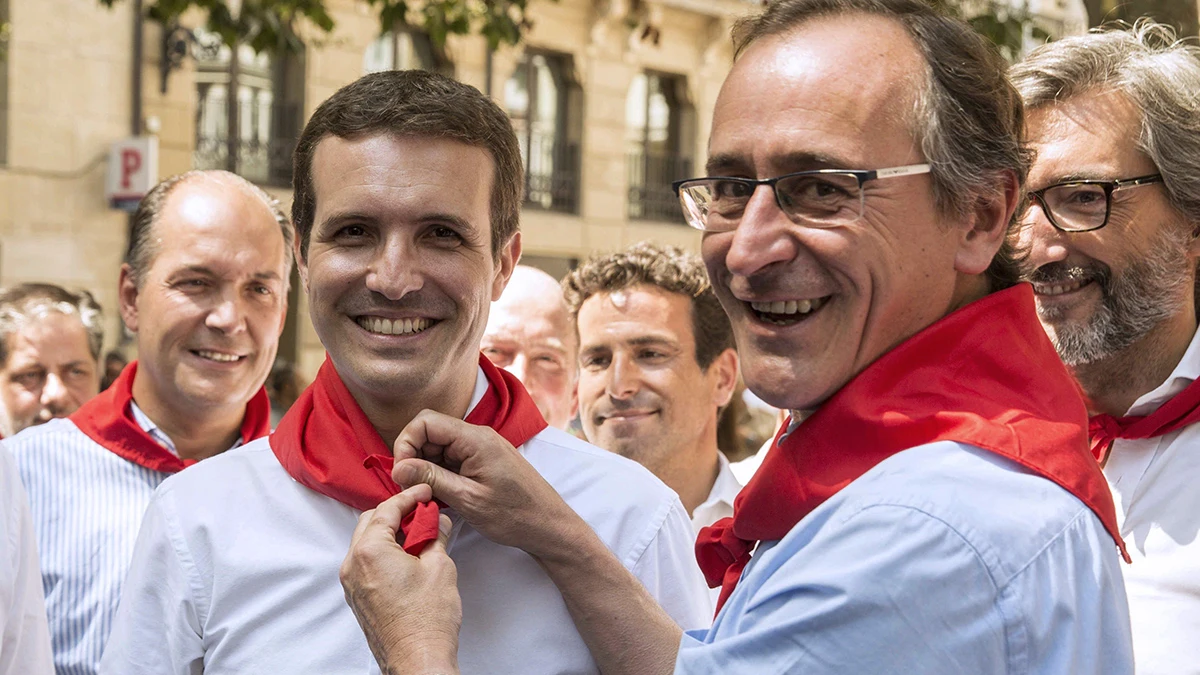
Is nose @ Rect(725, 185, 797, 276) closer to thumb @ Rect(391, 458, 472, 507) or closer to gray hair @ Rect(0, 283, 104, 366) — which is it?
thumb @ Rect(391, 458, 472, 507)

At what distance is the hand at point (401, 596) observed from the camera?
1904 mm

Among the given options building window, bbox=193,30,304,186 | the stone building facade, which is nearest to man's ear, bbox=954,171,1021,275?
the stone building facade

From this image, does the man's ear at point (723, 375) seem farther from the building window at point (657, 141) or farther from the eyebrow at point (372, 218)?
the building window at point (657, 141)

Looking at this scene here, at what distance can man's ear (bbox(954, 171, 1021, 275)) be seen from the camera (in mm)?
1916

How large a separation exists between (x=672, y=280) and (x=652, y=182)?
51.4 feet

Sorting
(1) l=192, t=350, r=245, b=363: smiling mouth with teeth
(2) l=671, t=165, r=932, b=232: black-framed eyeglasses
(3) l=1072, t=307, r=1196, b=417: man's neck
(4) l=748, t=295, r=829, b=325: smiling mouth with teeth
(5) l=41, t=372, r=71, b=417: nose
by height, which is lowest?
(5) l=41, t=372, r=71, b=417: nose

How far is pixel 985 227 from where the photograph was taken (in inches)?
76.7

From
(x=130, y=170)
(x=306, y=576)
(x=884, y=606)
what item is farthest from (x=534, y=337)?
(x=130, y=170)

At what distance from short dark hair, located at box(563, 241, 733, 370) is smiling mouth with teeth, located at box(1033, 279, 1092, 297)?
156 cm

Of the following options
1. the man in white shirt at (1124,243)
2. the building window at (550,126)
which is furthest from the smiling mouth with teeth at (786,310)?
the building window at (550,126)

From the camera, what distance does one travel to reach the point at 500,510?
83.7 inches

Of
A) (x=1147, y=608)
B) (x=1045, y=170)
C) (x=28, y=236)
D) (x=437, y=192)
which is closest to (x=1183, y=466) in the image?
(x=1147, y=608)

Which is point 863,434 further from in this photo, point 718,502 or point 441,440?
point 718,502

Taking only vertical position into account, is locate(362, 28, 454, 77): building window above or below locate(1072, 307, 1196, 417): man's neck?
above
